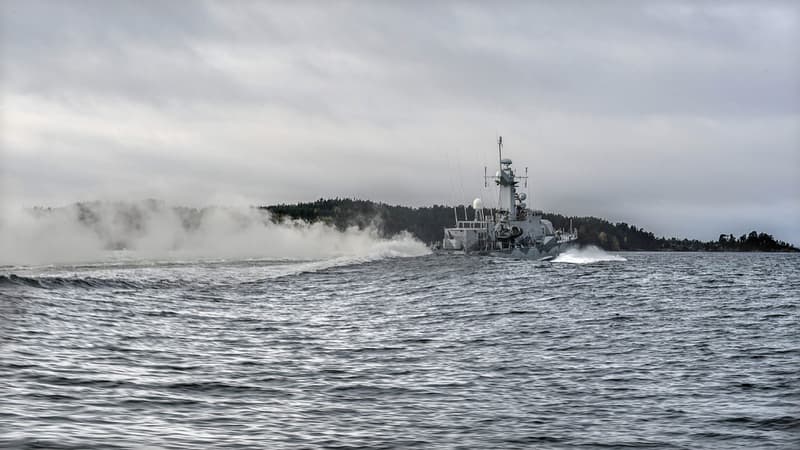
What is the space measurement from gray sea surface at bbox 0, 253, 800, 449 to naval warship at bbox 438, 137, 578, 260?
69.8m

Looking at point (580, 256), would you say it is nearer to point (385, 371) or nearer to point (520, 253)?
point (520, 253)

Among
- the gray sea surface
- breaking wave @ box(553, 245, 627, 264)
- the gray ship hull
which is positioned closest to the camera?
the gray sea surface

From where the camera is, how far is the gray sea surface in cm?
1585

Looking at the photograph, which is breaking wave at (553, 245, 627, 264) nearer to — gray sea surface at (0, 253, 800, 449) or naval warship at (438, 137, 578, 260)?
naval warship at (438, 137, 578, 260)

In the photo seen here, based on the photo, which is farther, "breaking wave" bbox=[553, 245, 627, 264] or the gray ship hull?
"breaking wave" bbox=[553, 245, 627, 264]

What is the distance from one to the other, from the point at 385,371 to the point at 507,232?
99573mm

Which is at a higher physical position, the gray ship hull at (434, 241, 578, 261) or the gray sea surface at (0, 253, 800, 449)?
the gray ship hull at (434, 241, 578, 261)

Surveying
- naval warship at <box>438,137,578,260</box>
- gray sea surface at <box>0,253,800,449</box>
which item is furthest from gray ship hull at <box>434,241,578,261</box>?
gray sea surface at <box>0,253,800,449</box>

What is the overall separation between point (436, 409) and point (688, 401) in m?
7.02

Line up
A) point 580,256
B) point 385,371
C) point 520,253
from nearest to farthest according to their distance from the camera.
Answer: point 385,371 → point 520,253 → point 580,256

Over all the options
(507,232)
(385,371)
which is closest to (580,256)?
(507,232)

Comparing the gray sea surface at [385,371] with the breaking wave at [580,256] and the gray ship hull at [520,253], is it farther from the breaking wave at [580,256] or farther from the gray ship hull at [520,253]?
the breaking wave at [580,256]

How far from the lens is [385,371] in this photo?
23531 millimetres

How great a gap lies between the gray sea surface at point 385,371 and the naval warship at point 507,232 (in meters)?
69.8
